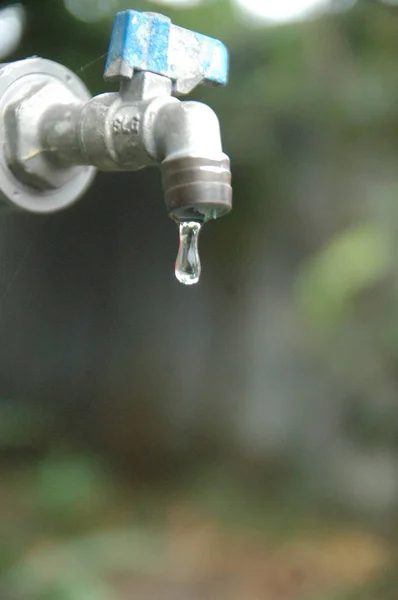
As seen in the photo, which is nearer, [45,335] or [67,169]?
[67,169]

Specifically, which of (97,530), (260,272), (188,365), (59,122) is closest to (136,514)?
(97,530)

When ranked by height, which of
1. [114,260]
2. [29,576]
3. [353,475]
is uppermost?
[114,260]

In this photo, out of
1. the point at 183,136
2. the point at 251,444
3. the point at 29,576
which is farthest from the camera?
the point at 251,444

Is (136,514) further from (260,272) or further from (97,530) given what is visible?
(260,272)

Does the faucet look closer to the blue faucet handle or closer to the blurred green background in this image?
the blue faucet handle

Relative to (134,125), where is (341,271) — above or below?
above

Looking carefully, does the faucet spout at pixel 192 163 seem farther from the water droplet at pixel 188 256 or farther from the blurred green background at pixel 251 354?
the blurred green background at pixel 251 354

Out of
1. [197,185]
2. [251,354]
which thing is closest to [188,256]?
[197,185]

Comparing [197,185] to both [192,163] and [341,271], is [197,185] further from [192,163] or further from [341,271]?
[341,271]

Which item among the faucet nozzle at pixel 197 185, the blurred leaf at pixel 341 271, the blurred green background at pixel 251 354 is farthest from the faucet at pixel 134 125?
the blurred leaf at pixel 341 271
